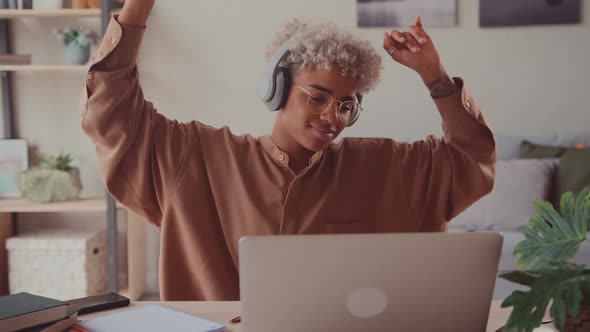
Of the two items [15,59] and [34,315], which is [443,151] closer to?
[34,315]

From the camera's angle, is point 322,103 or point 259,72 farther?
point 259,72

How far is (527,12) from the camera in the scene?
351cm

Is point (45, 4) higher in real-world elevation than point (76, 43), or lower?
higher

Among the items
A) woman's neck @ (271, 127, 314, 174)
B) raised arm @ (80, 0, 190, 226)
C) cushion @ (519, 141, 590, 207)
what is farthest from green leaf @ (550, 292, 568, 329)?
cushion @ (519, 141, 590, 207)

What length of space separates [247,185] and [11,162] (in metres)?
2.51

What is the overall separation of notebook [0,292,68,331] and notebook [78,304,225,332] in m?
0.06

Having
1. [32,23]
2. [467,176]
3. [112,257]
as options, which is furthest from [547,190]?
[32,23]

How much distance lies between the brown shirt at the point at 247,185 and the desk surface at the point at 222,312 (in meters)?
0.22

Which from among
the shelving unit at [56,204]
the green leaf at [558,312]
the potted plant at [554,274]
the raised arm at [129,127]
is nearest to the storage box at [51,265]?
the shelving unit at [56,204]

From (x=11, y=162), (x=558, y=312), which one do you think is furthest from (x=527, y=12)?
(x=558, y=312)

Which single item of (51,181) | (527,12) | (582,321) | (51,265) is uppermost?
(527,12)

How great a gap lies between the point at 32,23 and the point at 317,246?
126 inches

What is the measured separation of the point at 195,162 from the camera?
154 centimetres

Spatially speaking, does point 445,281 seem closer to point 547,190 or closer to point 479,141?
point 479,141
